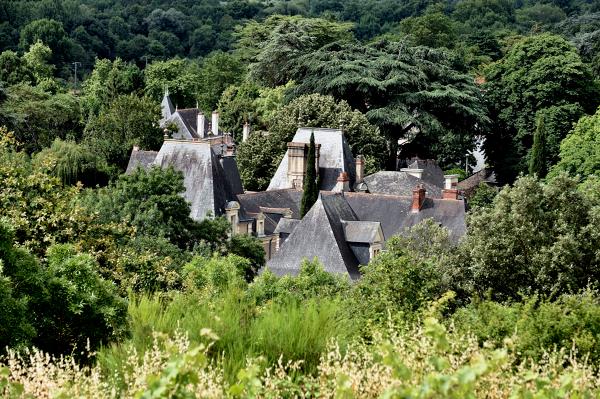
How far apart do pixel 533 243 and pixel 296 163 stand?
26.1 metres

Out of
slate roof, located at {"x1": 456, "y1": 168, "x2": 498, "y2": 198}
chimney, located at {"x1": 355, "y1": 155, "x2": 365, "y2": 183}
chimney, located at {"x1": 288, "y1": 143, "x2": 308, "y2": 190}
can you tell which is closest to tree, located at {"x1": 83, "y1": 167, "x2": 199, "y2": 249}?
chimney, located at {"x1": 288, "y1": 143, "x2": 308, "y2": 190}

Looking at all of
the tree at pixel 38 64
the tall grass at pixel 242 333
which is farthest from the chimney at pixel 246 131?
the tall grass at pixel 242 333

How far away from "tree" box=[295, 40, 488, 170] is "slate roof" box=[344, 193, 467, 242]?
65.3ft

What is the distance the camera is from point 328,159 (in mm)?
49312

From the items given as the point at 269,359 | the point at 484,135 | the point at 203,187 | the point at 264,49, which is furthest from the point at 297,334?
the point at 264,49

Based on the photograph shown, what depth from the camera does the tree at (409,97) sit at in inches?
2388

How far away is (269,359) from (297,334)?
0.38 metres

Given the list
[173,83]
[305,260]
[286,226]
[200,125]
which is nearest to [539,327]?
[305,260]

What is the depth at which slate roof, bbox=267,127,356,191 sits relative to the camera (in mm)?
48656

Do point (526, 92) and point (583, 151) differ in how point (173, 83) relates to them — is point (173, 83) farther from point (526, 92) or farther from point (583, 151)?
point (583, 151)

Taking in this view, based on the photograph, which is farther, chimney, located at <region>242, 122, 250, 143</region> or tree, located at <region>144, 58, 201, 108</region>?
tree, located at <region>144, 58, 201, 108</region>

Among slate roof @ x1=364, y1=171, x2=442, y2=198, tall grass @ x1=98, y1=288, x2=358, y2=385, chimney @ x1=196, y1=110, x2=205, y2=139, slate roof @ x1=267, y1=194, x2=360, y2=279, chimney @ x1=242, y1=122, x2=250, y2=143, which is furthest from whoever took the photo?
chimney @ x1=242, y1=122, x2=250, y2=143

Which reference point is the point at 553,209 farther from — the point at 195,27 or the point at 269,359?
the point at 195,27

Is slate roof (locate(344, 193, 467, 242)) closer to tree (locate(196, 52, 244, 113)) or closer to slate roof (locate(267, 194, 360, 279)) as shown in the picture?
slate roof (locate(267, 194, 360, 279))
